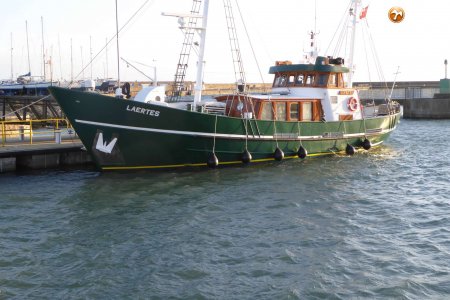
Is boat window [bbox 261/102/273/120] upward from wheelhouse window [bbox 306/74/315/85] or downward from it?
downward

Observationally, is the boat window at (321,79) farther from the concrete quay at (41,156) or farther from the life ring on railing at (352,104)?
the concrete quay at (41,156)

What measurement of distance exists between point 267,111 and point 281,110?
74cm

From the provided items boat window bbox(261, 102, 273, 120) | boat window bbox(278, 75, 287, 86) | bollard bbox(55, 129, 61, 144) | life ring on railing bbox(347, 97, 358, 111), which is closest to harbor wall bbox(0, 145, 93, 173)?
bollard bbox(55, 129, 61, 144)

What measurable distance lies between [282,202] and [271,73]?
36.4ft

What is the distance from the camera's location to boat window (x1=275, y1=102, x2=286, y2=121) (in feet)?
68.3

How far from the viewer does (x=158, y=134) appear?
17.6 m

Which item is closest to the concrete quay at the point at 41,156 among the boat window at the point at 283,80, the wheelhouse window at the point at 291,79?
the boat window at the point at 283,80

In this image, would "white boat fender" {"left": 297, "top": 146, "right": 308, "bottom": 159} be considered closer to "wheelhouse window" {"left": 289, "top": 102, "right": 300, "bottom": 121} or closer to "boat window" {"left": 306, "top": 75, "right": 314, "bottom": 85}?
"wheelhouse window" {"left": 289, "top": 102, "right": 300, "bottom": 121}

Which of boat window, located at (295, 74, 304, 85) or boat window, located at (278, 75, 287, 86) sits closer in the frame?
boat window, located at (295, 74, 304, 85)

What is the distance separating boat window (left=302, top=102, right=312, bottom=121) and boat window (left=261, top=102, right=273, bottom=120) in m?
1.82

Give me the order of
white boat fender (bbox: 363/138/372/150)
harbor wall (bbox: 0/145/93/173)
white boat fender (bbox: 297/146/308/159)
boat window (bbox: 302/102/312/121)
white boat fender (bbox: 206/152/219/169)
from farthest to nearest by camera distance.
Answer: white boat fender (bbox: 363/138/372/150)
boat window (bbox: 302/102/312/121)
white boat fender (bbox: 297/146/308/159)
harbor wall (bbox: 0/145/93/173)
white boat fender (bbox: 206/152/219/169)

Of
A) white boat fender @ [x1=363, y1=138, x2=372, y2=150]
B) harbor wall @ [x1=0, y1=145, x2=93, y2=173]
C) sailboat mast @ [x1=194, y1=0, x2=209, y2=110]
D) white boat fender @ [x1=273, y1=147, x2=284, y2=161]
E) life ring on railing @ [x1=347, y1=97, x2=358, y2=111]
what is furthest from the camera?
life ring on railing @ [x1=347, y1=97, x2=358, y2=111]

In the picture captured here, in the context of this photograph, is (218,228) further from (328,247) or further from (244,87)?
(244,87)

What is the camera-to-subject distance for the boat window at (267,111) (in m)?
20.4
